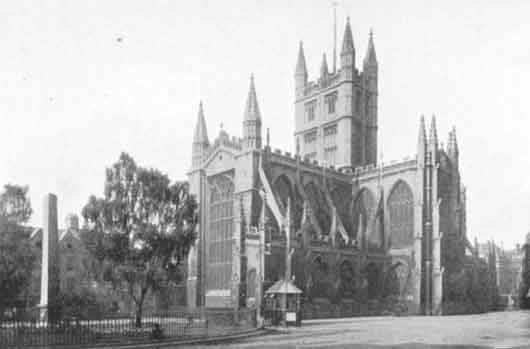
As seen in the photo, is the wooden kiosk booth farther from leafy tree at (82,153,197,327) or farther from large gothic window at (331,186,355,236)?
large gothic window at (331,186,355,236)

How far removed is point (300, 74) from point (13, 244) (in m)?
47.8

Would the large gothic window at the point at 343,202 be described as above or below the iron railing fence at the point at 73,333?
above

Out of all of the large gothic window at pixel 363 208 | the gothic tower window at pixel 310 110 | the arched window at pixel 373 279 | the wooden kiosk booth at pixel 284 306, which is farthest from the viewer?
the gothic tower window at pixel 310 110

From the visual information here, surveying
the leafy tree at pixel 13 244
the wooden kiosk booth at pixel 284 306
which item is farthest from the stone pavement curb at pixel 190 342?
the leafy tree at pixel 13 244

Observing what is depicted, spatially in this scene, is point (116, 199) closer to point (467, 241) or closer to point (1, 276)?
point (1, 276)

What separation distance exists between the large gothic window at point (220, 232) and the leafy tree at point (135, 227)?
25.2 meters

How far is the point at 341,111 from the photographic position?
6550 cm

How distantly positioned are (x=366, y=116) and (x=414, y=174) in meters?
14.6

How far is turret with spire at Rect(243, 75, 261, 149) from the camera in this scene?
5072 cm

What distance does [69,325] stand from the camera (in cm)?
2027

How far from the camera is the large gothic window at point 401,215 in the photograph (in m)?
56.1

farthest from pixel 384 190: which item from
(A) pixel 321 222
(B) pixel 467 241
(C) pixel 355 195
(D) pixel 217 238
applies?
(D) pixel 217 238

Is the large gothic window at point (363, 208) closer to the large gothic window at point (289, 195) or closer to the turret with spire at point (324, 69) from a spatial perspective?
the large gothic window at point (289, 195)

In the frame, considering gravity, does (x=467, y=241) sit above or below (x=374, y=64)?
below
